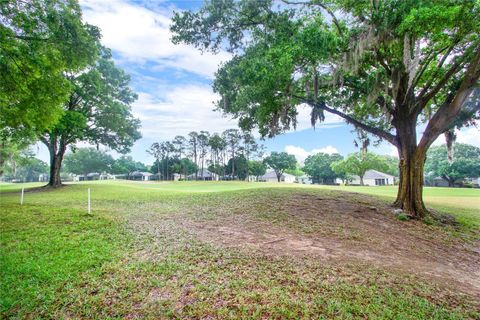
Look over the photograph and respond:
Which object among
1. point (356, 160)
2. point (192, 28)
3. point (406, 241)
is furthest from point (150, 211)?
point (356, 160)

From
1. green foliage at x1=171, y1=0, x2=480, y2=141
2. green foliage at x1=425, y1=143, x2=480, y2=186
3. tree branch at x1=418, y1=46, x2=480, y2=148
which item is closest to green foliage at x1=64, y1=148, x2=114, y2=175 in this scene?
green foliage at x1=171, y1=0, x2=480, y2=141

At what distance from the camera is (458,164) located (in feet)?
138

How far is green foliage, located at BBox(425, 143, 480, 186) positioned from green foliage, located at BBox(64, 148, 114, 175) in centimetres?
7181

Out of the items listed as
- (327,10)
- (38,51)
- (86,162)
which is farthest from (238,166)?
(38,51)

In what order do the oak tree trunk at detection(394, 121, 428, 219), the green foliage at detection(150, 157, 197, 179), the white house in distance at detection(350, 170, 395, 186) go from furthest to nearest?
1. the green foliage at detection(150, 157, 197, 179)
2. the white house in distance at detection(350, 170, 395, 186)
3. the oak tree trunk at detection(394, 121, 428, 219)

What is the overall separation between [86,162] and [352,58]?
226ft

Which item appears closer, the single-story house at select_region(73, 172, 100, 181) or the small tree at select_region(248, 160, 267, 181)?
the small tree at select_region(248, 160, 267, 181)

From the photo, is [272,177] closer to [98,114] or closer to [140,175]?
[140,175]

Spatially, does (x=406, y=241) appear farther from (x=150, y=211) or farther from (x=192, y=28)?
(x=192, y=28)

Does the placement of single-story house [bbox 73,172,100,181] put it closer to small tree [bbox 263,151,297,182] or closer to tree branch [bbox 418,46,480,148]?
small tree [bbox 263,151,297,182]

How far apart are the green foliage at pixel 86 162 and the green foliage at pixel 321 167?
1997 inches

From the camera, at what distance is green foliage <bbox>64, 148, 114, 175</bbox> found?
62.3 metres

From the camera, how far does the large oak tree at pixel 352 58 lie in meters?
6.82

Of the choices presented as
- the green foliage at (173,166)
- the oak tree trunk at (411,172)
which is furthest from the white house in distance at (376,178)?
the oak tree trunk at (411,172)
